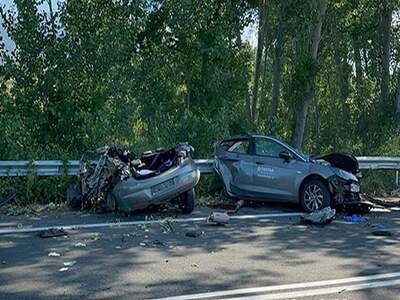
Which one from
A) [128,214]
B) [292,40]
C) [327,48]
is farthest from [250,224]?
[327,48]

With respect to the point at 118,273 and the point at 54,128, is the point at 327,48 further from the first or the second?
the point at 118,273

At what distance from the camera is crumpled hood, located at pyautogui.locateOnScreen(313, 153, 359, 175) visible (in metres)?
12.3

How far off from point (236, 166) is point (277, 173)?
0.87 meters

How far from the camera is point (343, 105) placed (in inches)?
1216

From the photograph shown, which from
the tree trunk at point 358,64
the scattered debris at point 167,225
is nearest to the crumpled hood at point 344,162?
the scattered debris at point 167,225

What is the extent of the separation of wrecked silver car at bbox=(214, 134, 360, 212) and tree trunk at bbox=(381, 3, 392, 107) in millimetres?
13918

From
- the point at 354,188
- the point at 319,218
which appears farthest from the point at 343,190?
the point at 319,218

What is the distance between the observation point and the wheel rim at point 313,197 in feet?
38.8

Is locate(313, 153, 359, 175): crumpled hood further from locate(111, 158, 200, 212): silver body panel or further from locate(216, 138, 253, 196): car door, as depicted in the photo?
locate(111, 158, 200, 212): silver body panel

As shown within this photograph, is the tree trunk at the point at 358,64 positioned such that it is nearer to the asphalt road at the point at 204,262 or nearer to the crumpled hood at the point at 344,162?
the crumpled hood at the point at 344,162

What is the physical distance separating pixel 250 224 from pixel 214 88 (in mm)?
9133

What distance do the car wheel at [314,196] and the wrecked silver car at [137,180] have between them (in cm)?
237

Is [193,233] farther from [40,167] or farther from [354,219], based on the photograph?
[40,167]

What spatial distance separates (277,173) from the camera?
39.9 ft
